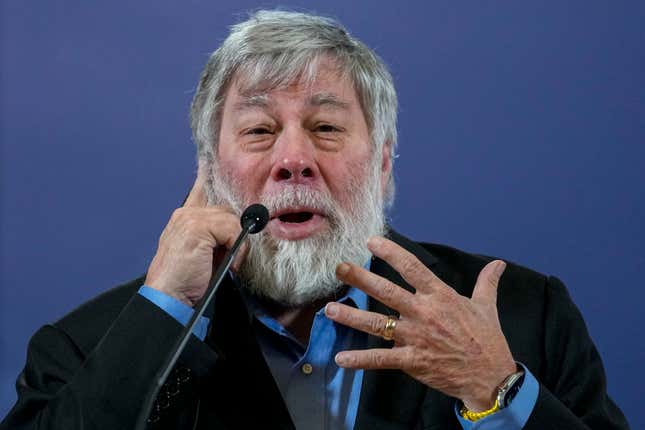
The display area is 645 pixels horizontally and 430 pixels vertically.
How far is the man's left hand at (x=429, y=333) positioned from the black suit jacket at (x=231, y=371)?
119 mm

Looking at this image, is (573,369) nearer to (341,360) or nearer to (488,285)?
(488,285)

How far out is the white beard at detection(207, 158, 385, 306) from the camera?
5.29 ft

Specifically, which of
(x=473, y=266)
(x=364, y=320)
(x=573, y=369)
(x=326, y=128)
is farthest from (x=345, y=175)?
(x=573, y=369)

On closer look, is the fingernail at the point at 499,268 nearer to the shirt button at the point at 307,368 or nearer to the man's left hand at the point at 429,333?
the man's left hand at the point at 429,333

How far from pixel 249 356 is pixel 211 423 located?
14cm

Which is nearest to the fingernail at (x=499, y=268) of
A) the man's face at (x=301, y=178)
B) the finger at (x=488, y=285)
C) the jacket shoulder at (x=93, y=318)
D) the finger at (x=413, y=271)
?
the finger at (x=488, y=285)

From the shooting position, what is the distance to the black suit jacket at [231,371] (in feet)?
4.44

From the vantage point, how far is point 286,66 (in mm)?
1680

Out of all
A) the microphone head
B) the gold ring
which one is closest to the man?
the gold ring

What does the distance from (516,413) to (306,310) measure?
1.80 ft

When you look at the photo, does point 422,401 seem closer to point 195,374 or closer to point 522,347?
point 522,347

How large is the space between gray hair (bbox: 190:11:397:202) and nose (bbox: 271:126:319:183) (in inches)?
4.6

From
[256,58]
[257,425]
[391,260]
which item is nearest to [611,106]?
[256,58]

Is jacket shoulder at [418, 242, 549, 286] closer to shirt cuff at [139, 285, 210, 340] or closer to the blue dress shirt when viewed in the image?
the blue dress shirt
